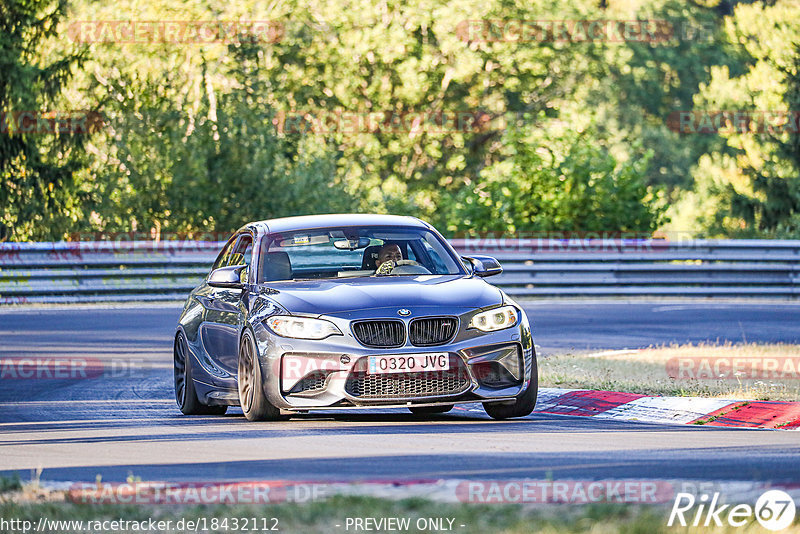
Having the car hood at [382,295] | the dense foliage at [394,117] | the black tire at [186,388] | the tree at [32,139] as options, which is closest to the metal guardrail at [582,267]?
the dense foliage at [394,117]

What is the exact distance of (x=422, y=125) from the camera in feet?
166

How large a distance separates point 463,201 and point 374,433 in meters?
27.2

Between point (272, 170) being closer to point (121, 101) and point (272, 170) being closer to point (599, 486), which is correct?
point (121, 101)

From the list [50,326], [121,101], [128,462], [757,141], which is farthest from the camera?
[757,141]

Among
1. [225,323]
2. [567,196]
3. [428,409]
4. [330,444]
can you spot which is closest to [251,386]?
[225,323]

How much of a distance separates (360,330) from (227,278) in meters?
1.55

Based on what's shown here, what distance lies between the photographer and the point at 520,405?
10.5 meters

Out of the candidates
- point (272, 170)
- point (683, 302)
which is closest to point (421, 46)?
point (272, 170)

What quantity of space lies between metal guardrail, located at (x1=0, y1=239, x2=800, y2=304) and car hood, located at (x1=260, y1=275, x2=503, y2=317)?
15.2m

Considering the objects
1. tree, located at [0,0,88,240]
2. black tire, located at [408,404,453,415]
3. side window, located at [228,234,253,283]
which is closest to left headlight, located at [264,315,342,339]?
black tire, located at [408,404,453,415]

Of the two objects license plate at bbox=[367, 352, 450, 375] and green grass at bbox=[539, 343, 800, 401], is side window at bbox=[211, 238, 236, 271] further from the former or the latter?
green grass at bbox=[539, 343, 800, 401]

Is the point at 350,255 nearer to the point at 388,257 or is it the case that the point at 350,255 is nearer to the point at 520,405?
the point at 388,257

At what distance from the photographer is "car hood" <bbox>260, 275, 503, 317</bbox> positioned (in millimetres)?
10180

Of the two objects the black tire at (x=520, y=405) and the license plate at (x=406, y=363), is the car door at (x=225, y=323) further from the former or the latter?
the black tire at (x=520, y=405)
